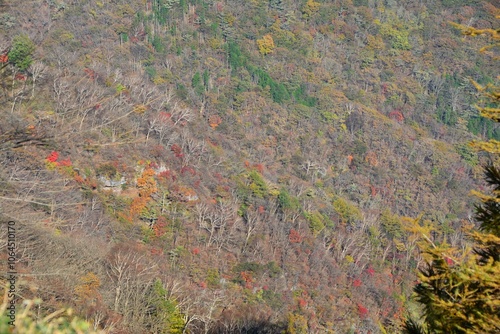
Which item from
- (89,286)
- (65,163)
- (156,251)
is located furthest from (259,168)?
(89,286)

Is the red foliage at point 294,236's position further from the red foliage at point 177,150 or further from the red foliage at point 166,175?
the red foliage at point 166,175

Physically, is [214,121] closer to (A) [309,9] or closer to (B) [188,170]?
(B) [188,170]

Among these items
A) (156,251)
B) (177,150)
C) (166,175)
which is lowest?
(177,150)

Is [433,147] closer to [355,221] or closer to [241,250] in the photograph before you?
[355,221]

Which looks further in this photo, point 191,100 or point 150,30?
point 150,30

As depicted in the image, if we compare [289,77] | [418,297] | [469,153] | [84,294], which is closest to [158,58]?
[289,77]
